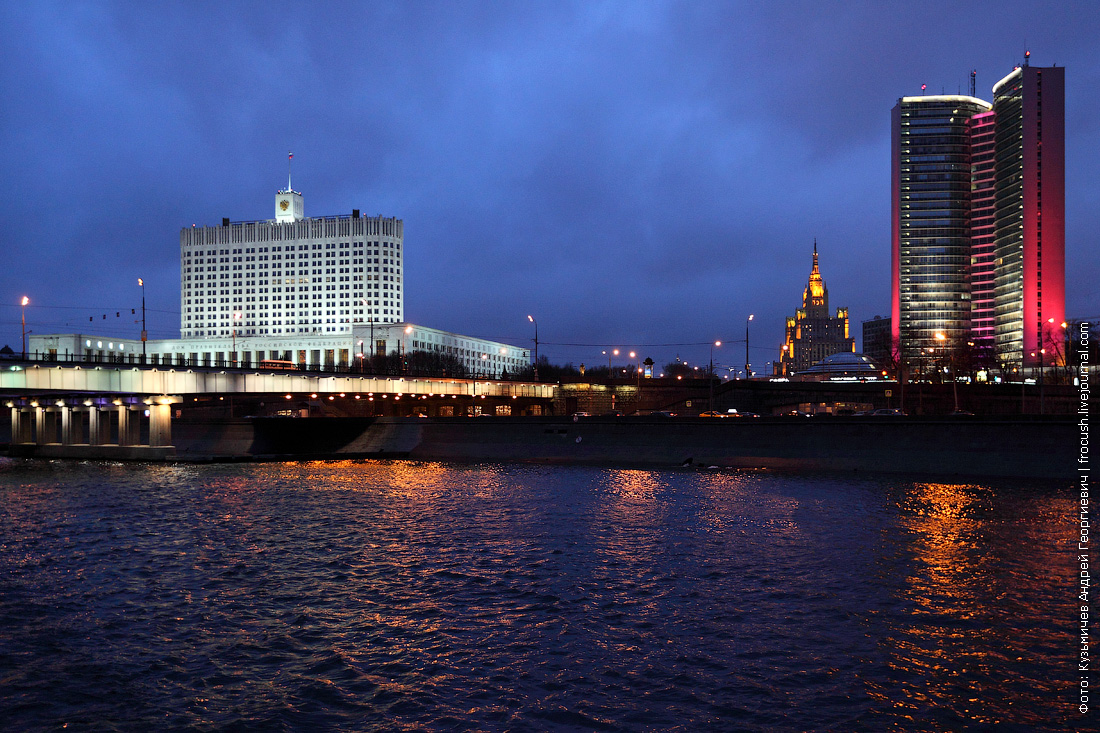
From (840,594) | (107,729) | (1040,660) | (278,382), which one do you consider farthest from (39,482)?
(1040,660)

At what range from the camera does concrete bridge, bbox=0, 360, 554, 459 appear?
227 ft

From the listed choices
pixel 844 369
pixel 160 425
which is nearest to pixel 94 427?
pixel 160 425

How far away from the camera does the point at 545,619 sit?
19141 mm

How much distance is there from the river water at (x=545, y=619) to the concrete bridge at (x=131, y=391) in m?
34.0

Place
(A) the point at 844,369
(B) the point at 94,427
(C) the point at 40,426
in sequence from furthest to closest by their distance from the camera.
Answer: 1. (A) the point at 844,369
2. (C) the point at 40,426
3. (B) the point at 94,427

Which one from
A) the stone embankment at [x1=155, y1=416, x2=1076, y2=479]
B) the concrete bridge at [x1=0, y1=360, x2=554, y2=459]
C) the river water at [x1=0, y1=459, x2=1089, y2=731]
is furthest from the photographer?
the concrete bridge at [x1=0, y1=360, x2=554, y2=459]

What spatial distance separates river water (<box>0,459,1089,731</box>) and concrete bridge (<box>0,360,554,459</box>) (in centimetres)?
3401

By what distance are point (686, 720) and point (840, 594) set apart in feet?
33.4

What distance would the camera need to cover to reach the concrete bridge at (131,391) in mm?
69125

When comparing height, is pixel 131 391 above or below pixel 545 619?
above

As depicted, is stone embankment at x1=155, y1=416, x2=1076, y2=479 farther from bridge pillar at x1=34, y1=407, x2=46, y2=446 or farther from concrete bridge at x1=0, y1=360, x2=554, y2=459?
bridge pillar at x1=34, y1=407, x2=46, y2=446

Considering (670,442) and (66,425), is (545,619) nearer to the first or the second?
(670,442)

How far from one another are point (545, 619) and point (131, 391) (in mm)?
67847

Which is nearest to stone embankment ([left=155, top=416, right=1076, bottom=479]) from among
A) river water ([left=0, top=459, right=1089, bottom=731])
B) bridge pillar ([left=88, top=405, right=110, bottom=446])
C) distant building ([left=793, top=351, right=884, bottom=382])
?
bridge pillar ([left=88, top=405, right=110, bottom=446])
